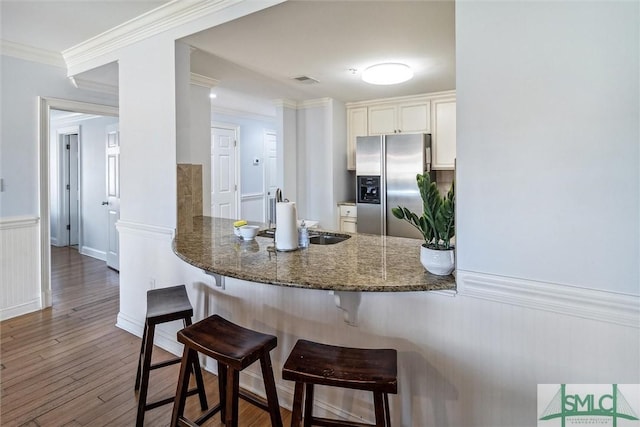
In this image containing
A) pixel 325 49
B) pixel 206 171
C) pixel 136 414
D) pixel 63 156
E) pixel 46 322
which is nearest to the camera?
pixel 136 414

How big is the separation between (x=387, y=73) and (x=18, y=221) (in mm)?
3576

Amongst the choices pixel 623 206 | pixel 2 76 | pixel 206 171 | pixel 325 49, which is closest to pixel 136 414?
pixel 206 171

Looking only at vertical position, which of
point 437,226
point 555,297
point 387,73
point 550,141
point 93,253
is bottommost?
point 93,253

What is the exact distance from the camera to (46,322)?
317cm

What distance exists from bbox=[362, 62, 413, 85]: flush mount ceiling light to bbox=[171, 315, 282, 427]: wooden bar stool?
2371 mm

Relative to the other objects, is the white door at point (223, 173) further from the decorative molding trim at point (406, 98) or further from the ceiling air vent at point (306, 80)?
the ceiling air vent at point (306, 80)

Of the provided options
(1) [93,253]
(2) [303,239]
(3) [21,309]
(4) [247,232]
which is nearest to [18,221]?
(3) [21,309]

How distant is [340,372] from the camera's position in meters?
1.28

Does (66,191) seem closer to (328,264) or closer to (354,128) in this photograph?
(354,128)

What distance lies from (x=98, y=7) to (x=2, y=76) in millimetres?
1466

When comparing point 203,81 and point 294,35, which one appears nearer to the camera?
point 294,35

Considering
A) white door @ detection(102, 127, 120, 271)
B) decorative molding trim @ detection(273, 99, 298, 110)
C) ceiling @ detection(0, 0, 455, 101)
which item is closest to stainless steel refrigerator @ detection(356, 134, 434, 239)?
ceiling @ detection(0, 0, 455, 101)

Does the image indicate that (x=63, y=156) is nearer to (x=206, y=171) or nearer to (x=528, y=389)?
(x=206, y=171)

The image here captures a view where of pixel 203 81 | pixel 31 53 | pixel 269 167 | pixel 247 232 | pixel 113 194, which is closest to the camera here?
pixel 247 232
